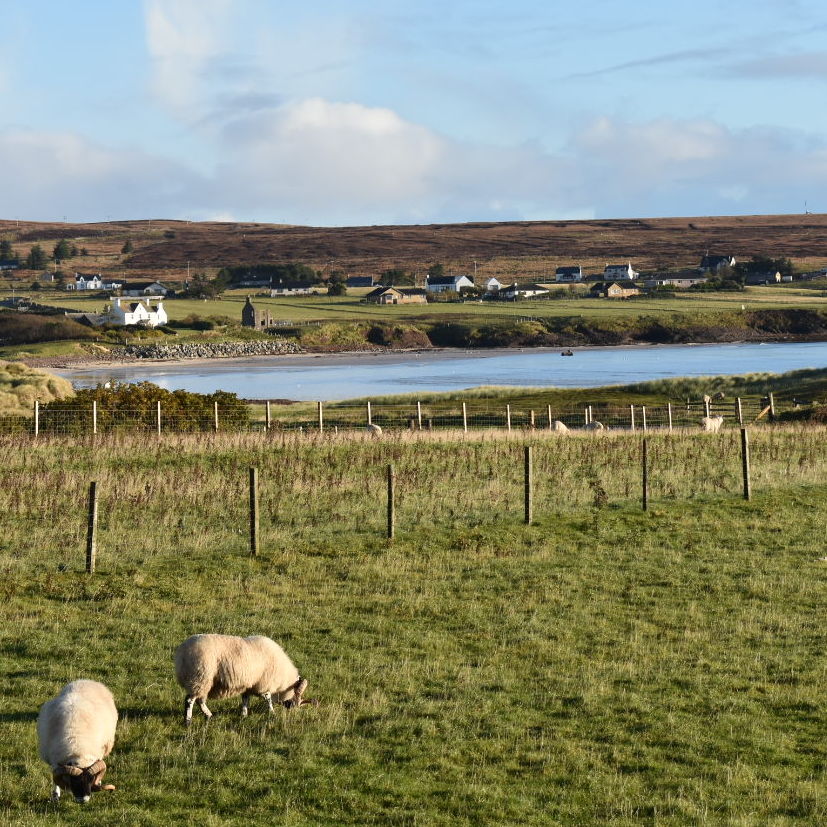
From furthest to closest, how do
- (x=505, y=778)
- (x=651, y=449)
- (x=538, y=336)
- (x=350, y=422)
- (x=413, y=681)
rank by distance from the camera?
(x=538, y=336) < (x=350, y=422) < (x=651, y=449) < (x=413, y=681) < (x=505, y=778)

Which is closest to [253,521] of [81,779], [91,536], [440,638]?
[91,536]

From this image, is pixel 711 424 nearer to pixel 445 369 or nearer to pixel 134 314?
pixel 445 369

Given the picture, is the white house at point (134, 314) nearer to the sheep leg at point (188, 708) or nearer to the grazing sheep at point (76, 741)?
the sheep leg at point (188, 708)

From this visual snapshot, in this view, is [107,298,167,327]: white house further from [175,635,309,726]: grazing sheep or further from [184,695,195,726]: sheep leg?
[184,695,195,726]: sheep leg

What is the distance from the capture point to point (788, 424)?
5138cm

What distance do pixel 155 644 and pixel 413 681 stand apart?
4.13 m

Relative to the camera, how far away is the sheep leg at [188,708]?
507 inches

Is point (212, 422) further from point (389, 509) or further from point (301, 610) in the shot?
point (301, 610)

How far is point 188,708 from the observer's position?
42.4 feet

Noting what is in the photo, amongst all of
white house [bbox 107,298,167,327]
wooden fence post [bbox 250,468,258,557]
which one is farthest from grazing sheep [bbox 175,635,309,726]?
white house [bbox 107,298,167,327]

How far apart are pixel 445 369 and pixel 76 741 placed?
125m

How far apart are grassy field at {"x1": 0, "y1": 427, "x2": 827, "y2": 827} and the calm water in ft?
216

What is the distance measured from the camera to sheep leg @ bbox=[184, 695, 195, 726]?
42.2ft

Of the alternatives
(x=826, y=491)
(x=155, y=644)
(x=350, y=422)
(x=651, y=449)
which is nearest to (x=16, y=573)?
(x=155, y=644)
